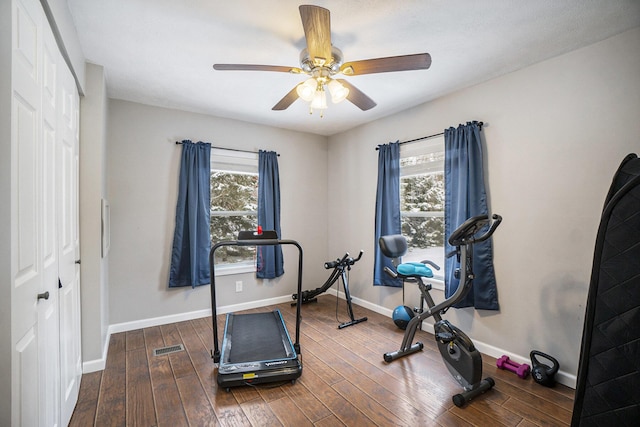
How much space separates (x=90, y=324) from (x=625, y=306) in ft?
10.7

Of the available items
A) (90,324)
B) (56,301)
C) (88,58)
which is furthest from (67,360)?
(88,58)

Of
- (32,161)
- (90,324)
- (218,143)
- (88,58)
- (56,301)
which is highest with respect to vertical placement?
(88,58)

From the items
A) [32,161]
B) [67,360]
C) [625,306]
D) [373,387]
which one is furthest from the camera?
[373,387]

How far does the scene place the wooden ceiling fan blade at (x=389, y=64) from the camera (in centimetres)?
182

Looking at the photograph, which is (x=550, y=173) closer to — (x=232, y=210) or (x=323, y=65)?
(x=323, y=65)

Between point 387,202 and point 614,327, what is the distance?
3.14 m

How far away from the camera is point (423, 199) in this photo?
358cm

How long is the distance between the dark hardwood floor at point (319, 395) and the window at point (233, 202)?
1358 mm

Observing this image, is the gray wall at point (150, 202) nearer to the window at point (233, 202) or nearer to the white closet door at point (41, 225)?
the window at point (233, 202)

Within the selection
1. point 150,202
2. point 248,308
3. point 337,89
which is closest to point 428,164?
point 337,89

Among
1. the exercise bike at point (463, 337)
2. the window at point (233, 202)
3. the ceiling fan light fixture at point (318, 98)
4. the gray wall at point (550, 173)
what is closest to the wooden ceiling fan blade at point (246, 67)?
the ceiling fan light fixture at point (318, 98)

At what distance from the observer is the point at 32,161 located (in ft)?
4.02

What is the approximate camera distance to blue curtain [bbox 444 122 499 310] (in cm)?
276

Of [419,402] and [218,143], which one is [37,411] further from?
[218,143]
